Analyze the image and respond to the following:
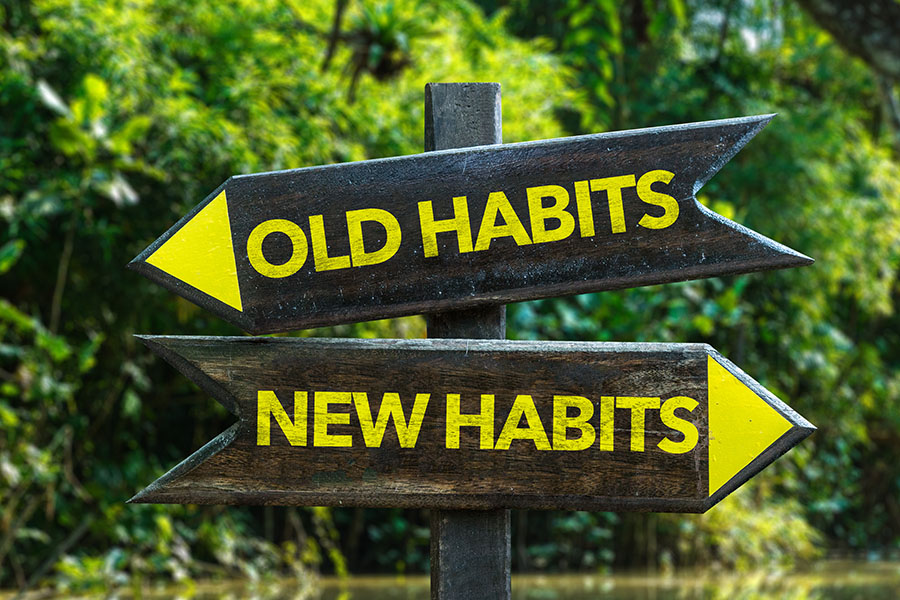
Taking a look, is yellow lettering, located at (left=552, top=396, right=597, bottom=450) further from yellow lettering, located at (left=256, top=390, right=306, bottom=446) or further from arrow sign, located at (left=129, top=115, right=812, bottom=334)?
yellow lettering, located at (left=256, top=390, right=306, bottom=446)

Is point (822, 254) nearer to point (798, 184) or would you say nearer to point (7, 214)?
point (798, 184)

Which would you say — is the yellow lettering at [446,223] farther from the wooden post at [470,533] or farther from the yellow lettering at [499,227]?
the wooden post at [470,533]

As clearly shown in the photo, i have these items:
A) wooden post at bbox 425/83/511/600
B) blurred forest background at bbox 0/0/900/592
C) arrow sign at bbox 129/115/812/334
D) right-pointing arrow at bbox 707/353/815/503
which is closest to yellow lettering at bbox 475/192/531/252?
arrow sign at bbox 129/115/812/334

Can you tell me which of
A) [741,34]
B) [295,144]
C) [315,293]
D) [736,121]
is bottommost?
[315,293]

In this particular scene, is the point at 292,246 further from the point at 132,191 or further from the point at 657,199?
the point at 132,191

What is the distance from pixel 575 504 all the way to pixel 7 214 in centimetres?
302

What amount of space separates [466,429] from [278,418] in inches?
10.6

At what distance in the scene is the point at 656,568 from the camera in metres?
6.19

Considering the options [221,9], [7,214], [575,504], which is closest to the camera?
[575,504]

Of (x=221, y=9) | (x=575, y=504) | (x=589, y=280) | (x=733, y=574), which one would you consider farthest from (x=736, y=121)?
(x=733, y=574)

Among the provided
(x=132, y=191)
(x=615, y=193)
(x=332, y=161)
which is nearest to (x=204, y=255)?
(x=615, y=193)

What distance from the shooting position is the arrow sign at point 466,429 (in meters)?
1.50

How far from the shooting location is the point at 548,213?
1.56 m

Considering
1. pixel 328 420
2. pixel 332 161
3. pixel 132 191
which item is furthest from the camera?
pixel 332 161
